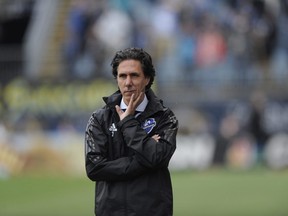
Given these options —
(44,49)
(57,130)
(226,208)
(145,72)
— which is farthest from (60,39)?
(145,72)

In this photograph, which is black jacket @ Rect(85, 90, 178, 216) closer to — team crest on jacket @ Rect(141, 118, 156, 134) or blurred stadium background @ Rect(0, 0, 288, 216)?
team crest on jacket @ Rect(141, 118, 156, 134)

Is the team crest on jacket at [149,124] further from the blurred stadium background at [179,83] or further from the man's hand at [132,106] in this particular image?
the blurred stadium background at [179,83]

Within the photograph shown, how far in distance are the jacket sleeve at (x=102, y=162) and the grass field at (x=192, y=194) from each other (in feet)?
25.8

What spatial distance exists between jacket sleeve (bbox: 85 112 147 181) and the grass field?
786 cm

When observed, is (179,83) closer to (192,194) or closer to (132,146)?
(192,194)

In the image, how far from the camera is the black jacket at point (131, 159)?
4.86 metres

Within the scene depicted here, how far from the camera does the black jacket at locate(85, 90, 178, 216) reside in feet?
15.9

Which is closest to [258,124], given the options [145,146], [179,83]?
[179,83]

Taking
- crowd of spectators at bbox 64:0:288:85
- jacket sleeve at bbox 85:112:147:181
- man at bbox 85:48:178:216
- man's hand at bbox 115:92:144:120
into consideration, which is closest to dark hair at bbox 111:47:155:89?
man at bbox 85:48:178:216

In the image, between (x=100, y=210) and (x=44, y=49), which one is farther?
(x=44, y=49)

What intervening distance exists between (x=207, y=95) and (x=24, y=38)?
8205 mm

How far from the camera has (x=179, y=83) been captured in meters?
21.6

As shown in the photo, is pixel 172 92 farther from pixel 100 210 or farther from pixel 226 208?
pixel 100 210

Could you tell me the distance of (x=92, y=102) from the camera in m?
21.8
